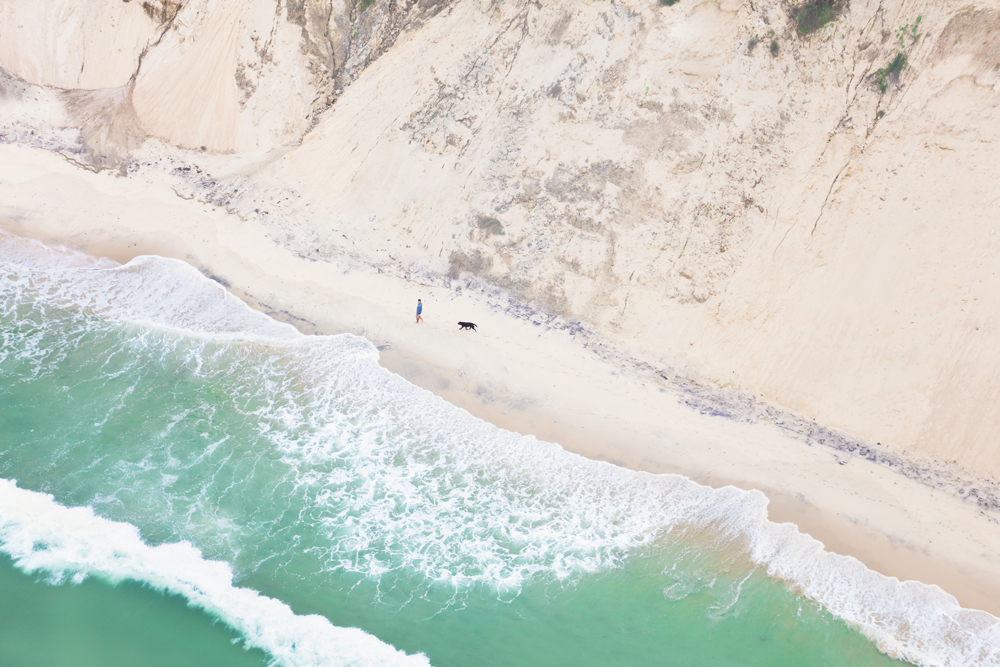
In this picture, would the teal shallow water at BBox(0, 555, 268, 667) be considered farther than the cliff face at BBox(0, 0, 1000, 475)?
No

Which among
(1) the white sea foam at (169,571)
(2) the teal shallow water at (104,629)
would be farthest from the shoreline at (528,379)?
(2) the teal shallow water at (104,629)

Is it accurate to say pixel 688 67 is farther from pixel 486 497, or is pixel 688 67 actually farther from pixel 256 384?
pixel 256 384

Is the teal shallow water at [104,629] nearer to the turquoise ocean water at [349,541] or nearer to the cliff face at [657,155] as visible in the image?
the turquoise ocean water at [349,541]

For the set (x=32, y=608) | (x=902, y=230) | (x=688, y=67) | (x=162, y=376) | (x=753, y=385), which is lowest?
(x=32, y=608)

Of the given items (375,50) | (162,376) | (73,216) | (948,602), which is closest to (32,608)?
(162,376)

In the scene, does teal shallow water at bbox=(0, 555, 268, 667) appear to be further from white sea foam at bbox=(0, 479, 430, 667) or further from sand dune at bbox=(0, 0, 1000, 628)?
sand dune at bbox=(0, 0, 1000, 628)

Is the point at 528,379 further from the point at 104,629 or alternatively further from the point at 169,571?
the point at 104,629

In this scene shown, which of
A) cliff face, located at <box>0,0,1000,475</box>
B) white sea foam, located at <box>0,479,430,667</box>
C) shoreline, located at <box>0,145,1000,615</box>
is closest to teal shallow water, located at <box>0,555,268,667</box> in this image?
white sea foam, located at <box>0,479,430,667</box>
